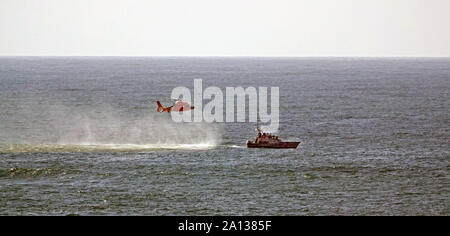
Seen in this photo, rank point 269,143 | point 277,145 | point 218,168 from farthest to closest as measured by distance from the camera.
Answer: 1. point 269,143
2. point 277,145
3. point 218,168

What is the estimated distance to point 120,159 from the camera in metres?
110

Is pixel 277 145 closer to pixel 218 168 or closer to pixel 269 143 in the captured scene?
pixel 269 143

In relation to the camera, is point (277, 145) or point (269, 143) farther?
point (269, 143)

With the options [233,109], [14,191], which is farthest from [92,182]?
[233,109]

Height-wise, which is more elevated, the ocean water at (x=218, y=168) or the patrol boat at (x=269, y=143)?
the patrol boat at (x=269, y=143)

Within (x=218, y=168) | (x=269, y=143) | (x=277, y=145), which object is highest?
(x=269, y=143)

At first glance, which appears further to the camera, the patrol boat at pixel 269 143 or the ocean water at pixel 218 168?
the patrol boat at pixel 269 143

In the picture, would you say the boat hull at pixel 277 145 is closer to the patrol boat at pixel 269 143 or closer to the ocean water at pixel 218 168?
the patrol boat at pixel 269 143

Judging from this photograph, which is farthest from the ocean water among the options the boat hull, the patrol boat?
the patrol boat

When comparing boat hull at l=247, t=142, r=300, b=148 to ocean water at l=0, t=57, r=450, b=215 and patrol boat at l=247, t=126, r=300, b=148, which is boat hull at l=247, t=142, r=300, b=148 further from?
ocean water at l=0, t=57, r=450, b=215

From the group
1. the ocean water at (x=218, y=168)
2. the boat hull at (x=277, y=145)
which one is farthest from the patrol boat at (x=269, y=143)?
the ocean water at (x=218, y=168)

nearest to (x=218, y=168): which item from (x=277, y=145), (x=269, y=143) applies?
(x=269, y=143)

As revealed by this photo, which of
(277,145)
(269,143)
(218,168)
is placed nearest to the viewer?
(218,168)
